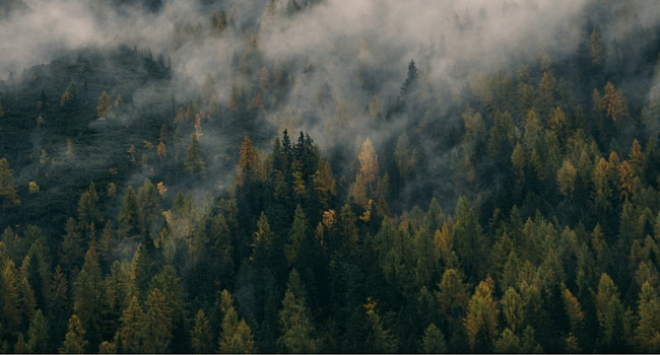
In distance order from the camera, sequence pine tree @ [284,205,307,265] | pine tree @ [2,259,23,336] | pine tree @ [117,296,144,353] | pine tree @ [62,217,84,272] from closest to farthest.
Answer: pine tree @ [117,296,144,353] < pine tree @ [2,259,23,336] < pine tree @ [284,205,307,265] < pine tree @ [62,217,84,272]

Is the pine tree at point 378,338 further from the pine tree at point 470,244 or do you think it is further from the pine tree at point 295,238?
the pine tree at point 295,238

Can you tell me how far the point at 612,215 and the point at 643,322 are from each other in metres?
42.2

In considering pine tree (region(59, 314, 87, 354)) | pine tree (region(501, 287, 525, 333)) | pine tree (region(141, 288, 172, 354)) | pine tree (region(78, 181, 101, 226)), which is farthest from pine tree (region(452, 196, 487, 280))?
pine tree (region(78, 181, 101, 226))

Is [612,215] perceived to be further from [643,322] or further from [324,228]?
[324,228]

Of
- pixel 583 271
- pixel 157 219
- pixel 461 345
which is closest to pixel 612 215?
pixel 583 271

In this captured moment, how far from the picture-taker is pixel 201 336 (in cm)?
14300

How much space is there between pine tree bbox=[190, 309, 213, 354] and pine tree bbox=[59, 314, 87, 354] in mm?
17516

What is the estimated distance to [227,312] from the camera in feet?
484

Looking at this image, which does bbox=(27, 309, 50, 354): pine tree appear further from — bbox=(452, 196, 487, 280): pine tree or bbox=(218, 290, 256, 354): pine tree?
bbox=(452, 196, 487, 280): pine tree

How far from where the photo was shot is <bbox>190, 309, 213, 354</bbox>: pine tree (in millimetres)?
142125

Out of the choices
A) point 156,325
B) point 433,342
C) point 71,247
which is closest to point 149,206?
point 71,247

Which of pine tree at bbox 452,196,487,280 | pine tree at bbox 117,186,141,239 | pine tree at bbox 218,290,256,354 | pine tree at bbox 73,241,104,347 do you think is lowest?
pine tree at bbox 218,290,256,354

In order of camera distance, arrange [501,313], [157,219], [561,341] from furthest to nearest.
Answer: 1. [157,219]
2. [501,313]
3. [561,341]

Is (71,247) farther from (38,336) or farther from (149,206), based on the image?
(38,336)
